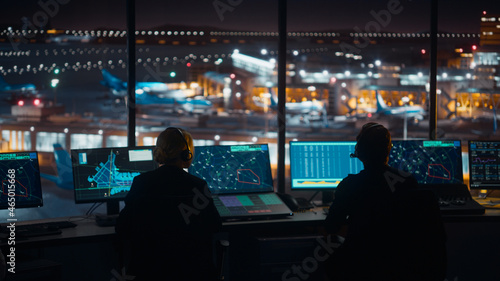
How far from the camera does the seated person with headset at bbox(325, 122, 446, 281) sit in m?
2.12

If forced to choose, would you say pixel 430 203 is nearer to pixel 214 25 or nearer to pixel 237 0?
pixel 237 0

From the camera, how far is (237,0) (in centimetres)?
450

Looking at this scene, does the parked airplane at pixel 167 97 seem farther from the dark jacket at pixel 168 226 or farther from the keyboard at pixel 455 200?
the dark jacket at pixel 168 226

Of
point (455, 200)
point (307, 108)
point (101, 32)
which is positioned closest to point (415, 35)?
point (455, 200)

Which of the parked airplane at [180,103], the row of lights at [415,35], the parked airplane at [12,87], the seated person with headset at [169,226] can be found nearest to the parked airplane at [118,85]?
the parked airplane at [180,103]

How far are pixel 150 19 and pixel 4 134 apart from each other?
23.0 m

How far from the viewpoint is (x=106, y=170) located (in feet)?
10.5

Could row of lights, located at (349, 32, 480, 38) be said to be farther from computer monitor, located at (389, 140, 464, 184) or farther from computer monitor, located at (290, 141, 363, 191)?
computer monitor, located at (290, 141, 363, 191)

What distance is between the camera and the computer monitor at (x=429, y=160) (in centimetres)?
361

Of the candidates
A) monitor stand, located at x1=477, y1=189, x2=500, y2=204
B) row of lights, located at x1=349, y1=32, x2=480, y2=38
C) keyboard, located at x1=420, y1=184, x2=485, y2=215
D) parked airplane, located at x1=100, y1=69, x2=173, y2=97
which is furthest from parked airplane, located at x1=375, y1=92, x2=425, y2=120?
keyboard, located at x1=420, y1=184, x2=485, y2=215

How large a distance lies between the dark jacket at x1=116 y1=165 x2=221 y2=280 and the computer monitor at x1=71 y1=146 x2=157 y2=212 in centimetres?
94

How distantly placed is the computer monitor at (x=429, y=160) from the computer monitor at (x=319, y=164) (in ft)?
1.01

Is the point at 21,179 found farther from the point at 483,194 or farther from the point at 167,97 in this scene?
the point at 167,97

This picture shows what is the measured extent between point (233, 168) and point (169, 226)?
4.37 feet
